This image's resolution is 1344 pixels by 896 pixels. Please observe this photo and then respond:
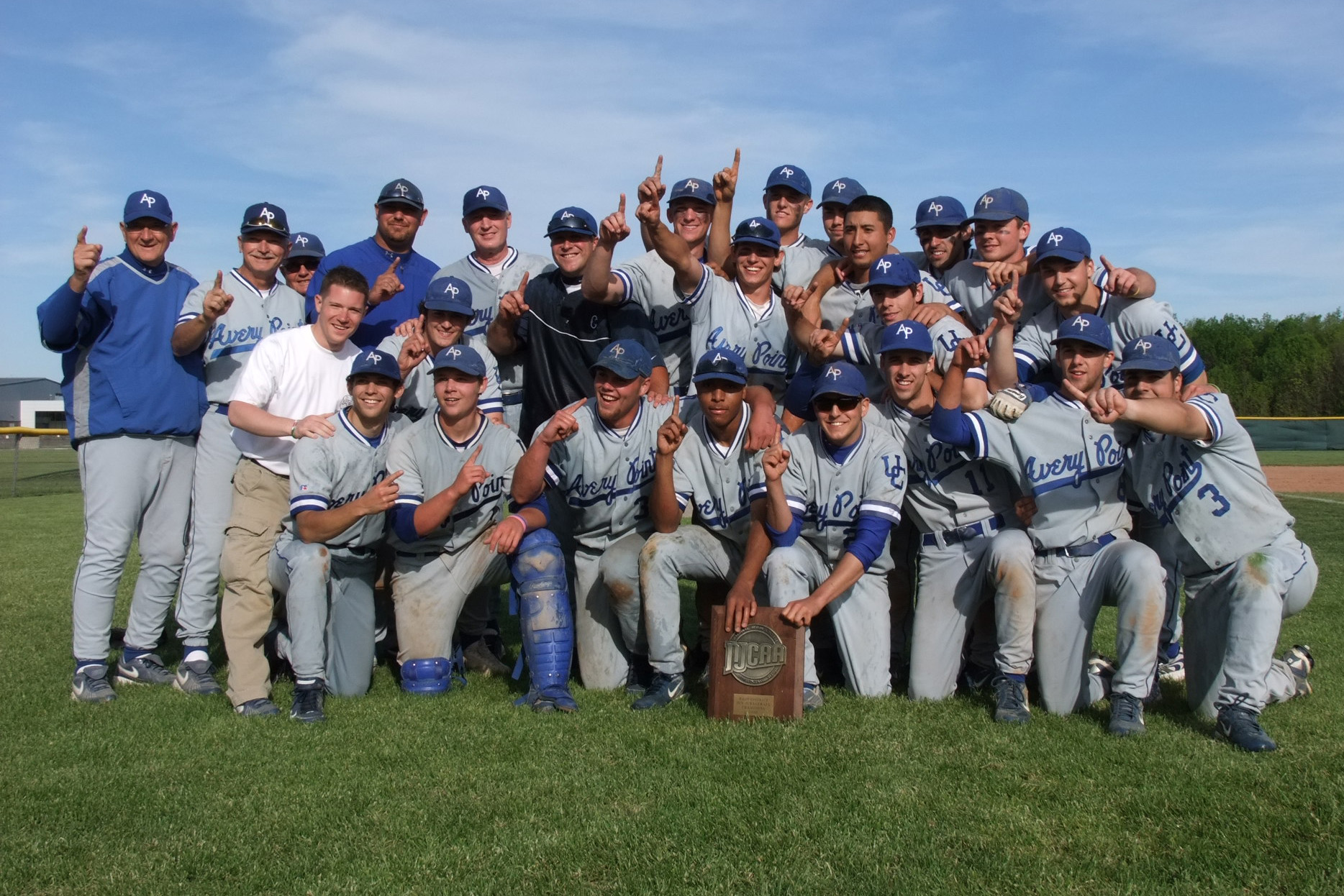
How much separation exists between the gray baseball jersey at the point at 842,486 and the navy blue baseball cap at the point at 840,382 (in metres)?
0.27

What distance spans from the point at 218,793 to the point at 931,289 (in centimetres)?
400

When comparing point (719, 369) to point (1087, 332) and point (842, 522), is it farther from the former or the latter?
point (1087, 332)

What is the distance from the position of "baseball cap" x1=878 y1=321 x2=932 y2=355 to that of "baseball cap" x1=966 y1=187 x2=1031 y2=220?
0.91m

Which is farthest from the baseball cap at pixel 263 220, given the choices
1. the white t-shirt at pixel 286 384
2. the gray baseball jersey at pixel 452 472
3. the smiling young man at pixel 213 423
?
the gray baseball jersey at pixel 452 472

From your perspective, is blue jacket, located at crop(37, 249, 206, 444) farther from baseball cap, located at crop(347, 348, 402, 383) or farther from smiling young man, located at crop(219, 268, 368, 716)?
baseball cap, located at crop(347, 348, 402, 383)

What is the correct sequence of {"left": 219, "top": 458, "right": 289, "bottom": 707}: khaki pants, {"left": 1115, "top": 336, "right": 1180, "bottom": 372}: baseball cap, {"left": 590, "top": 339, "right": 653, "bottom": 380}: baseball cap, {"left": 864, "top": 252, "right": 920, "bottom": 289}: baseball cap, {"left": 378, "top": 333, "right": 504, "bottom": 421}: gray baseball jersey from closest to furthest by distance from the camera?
{"left": 1115, "top": 336, "right": 1180, "bottom": 372}: baseball cap → {"left": 219, "top": 458, "right": 289, "bottom": 707}: khaki pants → {"left": 590, "top": 339, "right": 653, "bottom": 380}: baseball cap → {"left": 864, "top": 252, "right": 920, "bottom": 289}: baseball cap → {"left": 378, "top": 333, "right": 504, "bottom": 421}: gray baseball jersey

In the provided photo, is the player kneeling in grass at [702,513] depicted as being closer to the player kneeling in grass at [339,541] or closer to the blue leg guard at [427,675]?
the blue leg guard at [427,675]

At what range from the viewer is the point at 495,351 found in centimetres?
587

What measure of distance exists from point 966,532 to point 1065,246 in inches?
56.9

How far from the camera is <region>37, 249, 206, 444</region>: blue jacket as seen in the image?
5.14 metres

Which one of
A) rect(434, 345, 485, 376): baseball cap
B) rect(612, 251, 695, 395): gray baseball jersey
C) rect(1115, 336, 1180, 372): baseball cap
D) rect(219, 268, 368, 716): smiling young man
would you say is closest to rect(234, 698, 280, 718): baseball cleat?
rect(219, 268, 368, 716): smiling young man

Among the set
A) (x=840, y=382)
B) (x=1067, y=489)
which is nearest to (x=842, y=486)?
(x=840, y=382)

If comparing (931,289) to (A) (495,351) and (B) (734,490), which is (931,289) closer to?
(B) (734,490)

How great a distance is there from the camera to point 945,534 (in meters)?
5.21
